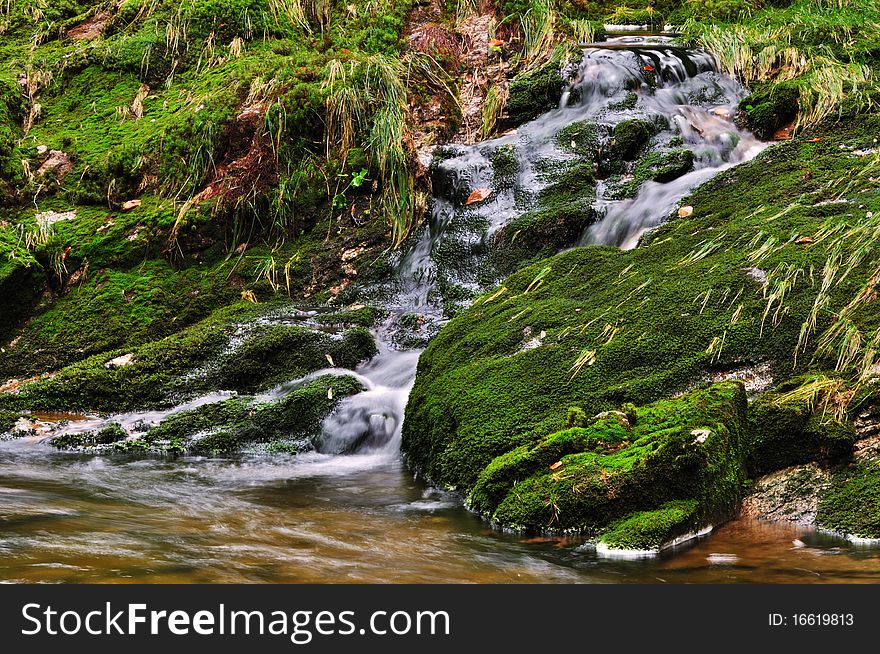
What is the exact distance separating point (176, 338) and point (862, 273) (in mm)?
5160

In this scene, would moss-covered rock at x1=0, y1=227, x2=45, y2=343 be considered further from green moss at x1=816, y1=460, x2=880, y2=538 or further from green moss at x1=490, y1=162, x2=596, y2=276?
green moss at x1=816, y1=460, x2=880, y2=538

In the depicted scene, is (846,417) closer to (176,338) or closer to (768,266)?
(768,266)

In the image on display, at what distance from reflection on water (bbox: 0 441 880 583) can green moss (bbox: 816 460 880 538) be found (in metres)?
0.13

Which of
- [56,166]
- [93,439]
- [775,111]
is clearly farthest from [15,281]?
[775,111]

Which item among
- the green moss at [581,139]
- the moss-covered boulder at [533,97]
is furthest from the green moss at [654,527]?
the moss-covered boulder at [533,97]

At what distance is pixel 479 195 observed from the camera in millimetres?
7914

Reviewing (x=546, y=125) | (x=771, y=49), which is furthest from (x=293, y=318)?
(x=771, y=49)

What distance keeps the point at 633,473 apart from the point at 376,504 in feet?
5.00

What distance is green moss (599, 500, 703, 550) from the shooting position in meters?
3.38

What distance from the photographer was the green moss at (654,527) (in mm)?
3383

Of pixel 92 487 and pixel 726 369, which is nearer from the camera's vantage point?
pixel 726 369

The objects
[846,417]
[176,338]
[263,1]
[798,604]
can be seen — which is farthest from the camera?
[263,1]

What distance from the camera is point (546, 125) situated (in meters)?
8.58

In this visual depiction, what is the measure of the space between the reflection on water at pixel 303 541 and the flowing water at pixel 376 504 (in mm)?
11
